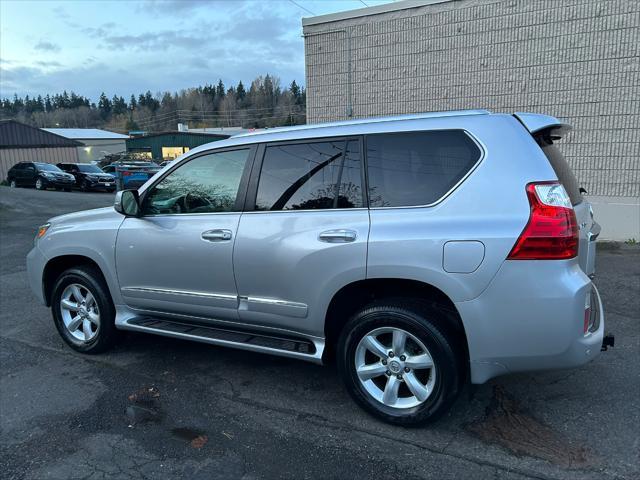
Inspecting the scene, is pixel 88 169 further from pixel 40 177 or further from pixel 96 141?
pixel 96 141

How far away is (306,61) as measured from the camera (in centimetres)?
1087

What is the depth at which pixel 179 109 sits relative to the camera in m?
112

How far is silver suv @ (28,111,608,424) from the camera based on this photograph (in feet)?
9.31

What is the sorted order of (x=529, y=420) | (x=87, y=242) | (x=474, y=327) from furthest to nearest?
(x=87, y=242), (x=529, y=420), (x=474, y=327)

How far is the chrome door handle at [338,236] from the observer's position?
321 centimetres

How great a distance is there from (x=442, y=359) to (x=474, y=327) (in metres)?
0.28

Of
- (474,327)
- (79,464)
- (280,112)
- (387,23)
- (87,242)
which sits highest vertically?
(280,112)

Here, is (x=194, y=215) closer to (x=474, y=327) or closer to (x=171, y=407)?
(x=171, y=407)

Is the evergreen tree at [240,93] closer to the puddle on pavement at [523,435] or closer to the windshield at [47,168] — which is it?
the windshield at [47,168]

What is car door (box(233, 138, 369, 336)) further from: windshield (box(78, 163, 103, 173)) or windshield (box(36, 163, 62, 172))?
windshield (box(36, 163, 62, 172))

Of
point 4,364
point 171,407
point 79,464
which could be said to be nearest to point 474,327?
point 171,407

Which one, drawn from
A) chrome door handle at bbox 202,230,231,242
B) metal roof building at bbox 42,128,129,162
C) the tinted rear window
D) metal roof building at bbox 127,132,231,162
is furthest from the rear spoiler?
metal roof building at bbox 42,128,129,162

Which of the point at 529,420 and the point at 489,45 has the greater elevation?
the point at 489,45

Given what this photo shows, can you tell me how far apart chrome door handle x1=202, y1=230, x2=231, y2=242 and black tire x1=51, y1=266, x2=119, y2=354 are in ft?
4.29
